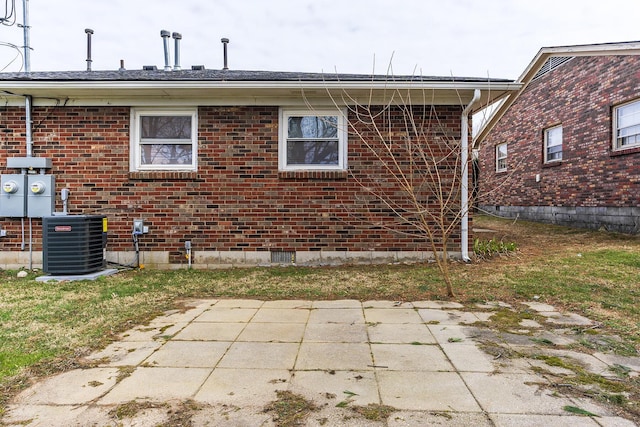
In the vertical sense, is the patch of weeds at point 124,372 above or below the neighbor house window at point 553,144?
below

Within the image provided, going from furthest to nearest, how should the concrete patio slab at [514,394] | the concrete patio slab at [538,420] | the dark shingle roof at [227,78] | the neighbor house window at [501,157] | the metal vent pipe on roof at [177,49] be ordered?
the neighbor house window at [501,157], the metal vent pipe on roof at [177,49], the dark shingle roof at [227,78], the concrete patio slab at [514,394], the concrete patio slab at [538,420]

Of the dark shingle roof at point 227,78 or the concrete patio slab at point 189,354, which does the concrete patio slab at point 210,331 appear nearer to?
the concrete patio slab at point 189,354

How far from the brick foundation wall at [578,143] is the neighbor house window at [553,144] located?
0.15 m

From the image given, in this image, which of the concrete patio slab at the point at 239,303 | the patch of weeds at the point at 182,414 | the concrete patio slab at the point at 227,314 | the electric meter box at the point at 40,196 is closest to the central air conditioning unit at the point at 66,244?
the electric meter box at the point at 40,196

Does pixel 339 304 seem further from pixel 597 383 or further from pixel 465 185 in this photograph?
pixel 465 185

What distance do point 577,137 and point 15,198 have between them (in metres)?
13.5

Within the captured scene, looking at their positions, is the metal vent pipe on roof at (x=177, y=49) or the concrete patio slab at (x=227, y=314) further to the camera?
the metal vent pipe on roof at (x=177, y=49)

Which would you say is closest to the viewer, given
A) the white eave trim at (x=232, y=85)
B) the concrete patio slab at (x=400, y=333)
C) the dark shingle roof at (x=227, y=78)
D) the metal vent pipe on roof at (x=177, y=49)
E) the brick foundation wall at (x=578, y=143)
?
the concrete patio slab at (x=400, y=333)

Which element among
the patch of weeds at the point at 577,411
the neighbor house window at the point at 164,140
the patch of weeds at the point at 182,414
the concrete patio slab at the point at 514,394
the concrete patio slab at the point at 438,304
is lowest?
the patch of weeds at the point at 182,414

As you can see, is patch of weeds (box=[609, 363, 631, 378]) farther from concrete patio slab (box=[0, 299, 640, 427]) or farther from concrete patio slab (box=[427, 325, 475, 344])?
concrete patio slab (box=[427, 325, 475, 344])

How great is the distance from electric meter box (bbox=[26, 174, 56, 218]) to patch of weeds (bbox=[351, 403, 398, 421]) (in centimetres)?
657

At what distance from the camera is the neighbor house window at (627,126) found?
9117mm

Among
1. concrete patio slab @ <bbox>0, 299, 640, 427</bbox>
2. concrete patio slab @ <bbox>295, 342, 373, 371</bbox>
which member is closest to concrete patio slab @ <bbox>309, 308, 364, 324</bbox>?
concrete patio slab @ <bbox>0, 299, 640, 427</bbox>

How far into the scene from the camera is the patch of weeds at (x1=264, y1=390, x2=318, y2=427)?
6.57ft
